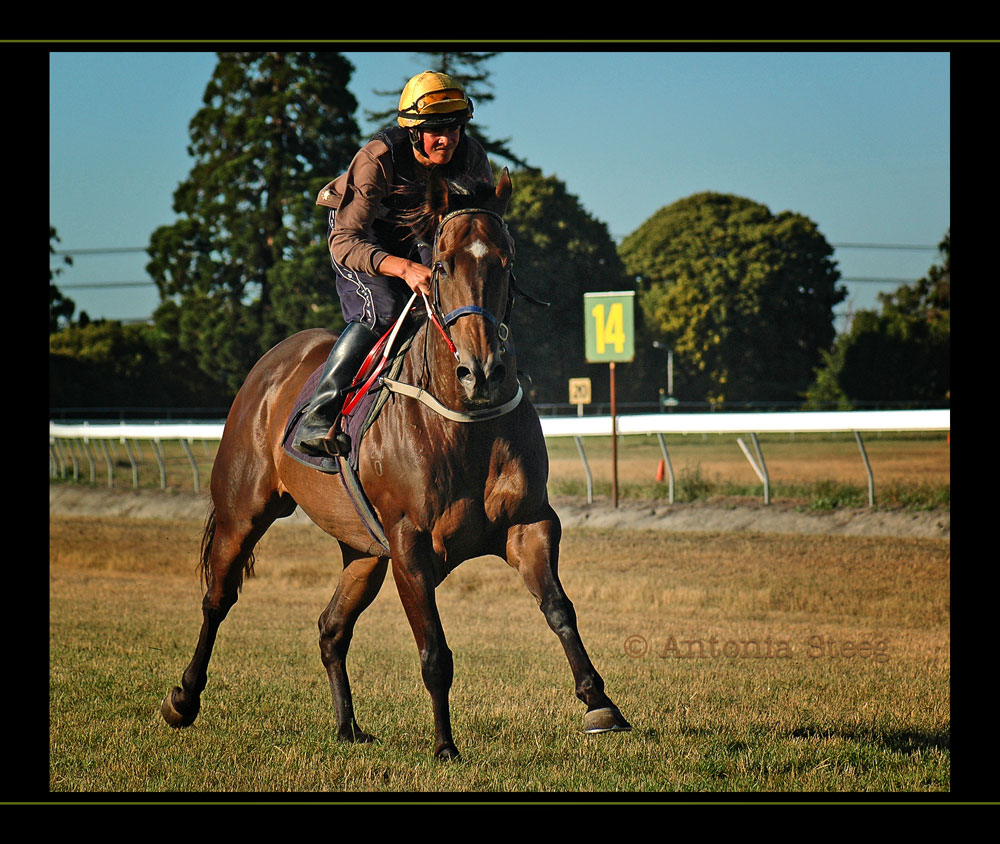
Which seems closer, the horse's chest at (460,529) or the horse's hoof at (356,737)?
the horse's chest at (460,529)

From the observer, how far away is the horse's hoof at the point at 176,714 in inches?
229

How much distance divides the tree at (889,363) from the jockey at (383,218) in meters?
35.8

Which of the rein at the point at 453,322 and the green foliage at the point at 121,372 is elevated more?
the green foliage at the point at 121,372

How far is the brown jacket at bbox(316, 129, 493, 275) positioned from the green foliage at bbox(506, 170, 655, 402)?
2657 cm

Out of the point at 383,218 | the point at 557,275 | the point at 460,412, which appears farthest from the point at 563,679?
the point at 557,275

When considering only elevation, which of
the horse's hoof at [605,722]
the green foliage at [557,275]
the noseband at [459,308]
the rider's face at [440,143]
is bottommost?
the horse's hoof at [605,722]

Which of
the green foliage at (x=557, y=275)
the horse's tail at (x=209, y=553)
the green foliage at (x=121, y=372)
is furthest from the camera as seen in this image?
the green foliage at (x=557, y=275)

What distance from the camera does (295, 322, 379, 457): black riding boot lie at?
5.24 m

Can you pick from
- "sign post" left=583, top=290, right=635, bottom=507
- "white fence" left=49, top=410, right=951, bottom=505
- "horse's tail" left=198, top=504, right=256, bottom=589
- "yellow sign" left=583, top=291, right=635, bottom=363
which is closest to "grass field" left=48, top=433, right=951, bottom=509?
"white fence" left=49, top=410, right=951, bottom=505

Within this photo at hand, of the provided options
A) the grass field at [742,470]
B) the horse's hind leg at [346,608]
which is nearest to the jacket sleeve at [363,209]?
the horse's hind leg at [346,608]

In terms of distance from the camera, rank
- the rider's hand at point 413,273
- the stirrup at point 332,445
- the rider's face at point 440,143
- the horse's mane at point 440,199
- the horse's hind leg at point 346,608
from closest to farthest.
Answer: the rider's hand at point 413,273, the horse's mane at point 440,199, the rider's face at point 440,143, the stirrup at point 332,445, the horse's hind leg at point 346,608

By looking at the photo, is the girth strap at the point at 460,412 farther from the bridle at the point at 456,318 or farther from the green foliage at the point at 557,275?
the green foliage at the point at 557,275

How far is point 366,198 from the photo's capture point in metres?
4.89
